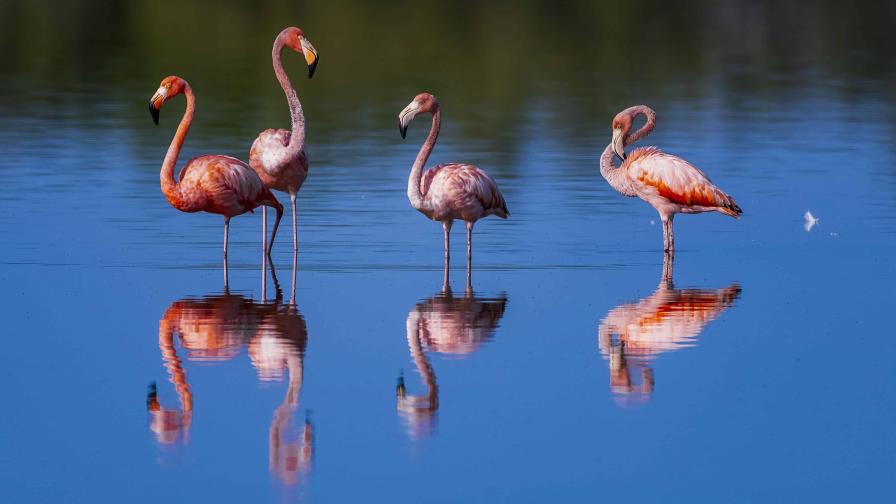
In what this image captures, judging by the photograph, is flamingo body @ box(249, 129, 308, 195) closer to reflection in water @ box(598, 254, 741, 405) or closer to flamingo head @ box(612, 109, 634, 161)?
flamingo head @ box(612, 109, 634, 161)

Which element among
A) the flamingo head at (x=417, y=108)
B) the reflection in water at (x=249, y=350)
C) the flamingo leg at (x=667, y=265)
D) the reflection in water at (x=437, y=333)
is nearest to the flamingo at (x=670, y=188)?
the flamingo leg at (x=667, y=265)

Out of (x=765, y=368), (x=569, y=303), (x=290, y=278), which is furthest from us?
(x=290, y=278)

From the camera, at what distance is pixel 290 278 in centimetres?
1095

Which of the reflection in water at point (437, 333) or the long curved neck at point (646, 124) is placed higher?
the long curved neck at point (646, 124)

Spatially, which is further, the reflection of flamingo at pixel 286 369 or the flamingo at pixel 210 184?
the flamingo at pixel 210 184

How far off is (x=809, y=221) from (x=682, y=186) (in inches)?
65.0

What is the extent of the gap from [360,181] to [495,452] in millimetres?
9319

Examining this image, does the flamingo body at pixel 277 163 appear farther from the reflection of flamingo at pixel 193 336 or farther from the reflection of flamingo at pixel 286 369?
the reflection of flamingo at pixel 286 369

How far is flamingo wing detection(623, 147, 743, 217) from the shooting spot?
12305 mm

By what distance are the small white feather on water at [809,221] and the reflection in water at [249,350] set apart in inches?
179

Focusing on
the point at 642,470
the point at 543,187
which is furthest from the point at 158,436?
the point at 543,187

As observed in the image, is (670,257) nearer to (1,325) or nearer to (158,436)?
(1,325)

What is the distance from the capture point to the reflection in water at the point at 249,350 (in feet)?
22.2

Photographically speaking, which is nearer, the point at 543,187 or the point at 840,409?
the point at 840,409
